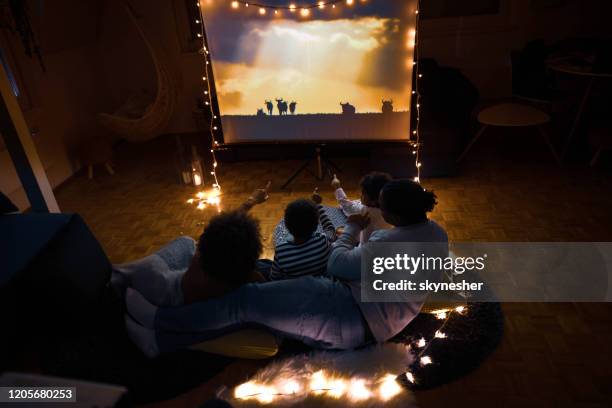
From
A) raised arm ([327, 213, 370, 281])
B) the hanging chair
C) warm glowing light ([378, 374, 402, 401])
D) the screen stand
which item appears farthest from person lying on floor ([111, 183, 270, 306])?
the hanging chair

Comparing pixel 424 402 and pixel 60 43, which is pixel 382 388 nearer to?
pixel 424 402

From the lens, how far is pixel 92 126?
502 cm

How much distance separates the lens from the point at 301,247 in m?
2.13

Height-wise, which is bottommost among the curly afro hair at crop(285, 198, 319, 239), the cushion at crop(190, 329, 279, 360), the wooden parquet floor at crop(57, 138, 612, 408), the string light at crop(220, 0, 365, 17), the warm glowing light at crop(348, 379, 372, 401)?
the wooden parquet floor at crop(57, 138, 612, 408)

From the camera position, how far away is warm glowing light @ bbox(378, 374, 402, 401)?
1.89m

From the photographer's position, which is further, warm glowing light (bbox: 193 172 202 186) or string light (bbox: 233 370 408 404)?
warm glowing light (bbox: 193 172 202 186)

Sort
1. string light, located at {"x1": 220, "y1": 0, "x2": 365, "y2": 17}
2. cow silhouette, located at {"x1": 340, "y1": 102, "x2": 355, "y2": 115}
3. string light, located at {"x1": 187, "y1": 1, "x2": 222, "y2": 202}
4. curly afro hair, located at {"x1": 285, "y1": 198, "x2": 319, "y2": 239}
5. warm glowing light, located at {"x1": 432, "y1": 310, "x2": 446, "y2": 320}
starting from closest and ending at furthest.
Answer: curly afro hair, located at {"x1": 285, "y1": 198, "x2": 319, "y2": 239} < warm glowing light, located at {"x1": 432, "y1": 310, "x2": 446, "y2": 320} < string light, located at {"x1": 220, "y1": 0, "x2": 365, "y2": 17} < string light, located at {"x1": 187, "y1": 1, "x2": 222, "y2": 202} < cow silhouette, located at {"x1": 340, "y1": 102, "x2": 355, "y2": 115}

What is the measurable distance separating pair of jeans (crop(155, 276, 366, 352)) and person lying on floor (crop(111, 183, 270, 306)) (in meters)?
0.06

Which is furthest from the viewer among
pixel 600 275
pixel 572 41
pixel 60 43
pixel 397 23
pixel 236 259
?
pixel 572 41

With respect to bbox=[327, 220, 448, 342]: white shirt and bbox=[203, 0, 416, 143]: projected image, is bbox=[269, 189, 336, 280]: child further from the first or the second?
bbox=[203, 0, 416, 143]: projected image

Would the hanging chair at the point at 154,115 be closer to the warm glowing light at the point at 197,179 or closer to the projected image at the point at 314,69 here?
the warm glowing light at the point at 197,179

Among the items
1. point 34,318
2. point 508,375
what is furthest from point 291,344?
point 34,318

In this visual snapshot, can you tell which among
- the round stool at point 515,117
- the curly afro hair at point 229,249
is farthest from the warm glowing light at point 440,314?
the round stool at point 515,117

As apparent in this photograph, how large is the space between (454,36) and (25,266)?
188 inches
